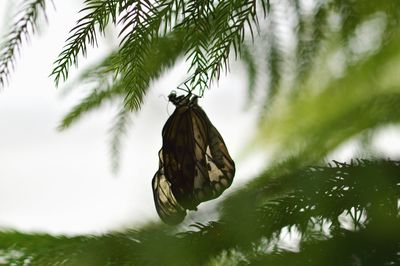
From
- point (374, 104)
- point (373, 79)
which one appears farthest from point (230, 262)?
point (373, 79)

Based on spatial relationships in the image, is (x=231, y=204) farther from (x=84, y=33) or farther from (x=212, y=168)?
(x=84, y=33)

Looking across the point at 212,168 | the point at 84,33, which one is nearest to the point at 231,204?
the point at 212,168

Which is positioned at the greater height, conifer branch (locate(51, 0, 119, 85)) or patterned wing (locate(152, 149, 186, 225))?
conifer branch (locate(51, 0, 119, 85))

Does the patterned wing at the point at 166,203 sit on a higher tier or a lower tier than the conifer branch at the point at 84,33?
lower

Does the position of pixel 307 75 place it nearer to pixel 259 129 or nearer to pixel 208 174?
pixel 259 129
